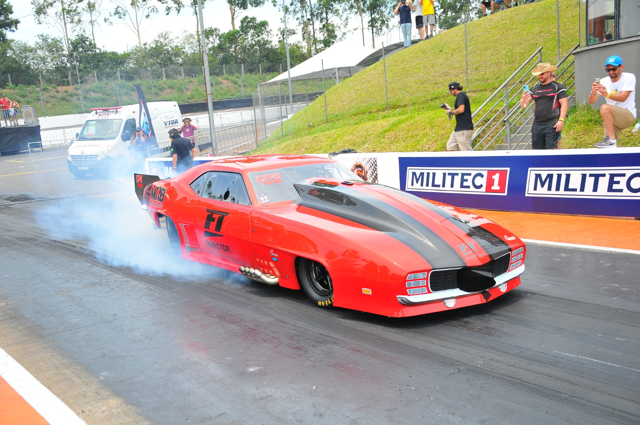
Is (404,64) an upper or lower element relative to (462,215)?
upper

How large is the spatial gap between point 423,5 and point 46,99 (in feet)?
130

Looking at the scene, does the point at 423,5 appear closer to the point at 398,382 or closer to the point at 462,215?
the point at 462,215

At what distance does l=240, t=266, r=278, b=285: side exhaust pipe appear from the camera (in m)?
5.64

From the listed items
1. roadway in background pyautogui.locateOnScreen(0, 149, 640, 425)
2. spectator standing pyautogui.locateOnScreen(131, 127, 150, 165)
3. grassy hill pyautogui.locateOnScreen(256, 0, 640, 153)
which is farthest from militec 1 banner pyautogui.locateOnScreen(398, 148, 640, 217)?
spectator standing pyautogui.locateOnScreen(131, 127, 150, 165)

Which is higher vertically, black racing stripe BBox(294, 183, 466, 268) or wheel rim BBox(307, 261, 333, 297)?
black racing stripe BBox(294, 183, 466, 268)

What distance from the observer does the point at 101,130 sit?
20562mm

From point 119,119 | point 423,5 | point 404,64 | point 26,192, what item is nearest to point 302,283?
point 26,192

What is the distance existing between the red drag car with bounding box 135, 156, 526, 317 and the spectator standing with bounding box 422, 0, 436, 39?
20.6m

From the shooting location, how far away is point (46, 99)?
51.5 m

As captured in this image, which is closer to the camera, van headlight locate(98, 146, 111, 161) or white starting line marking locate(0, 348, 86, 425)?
white starting line marking locate(0, 348, 86, 425)

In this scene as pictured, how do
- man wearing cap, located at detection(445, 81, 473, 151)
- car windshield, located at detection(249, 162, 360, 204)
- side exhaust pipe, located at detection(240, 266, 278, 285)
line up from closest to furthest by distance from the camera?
1. side exhaust pipe, located at detection(240, 266, 278, 285)
2. car windshield, located at detection(249, 162, 360, 204)
3. man wearing cap, located at detection(445, 81, 473, 151)

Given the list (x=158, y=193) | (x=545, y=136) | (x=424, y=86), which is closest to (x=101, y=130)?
(x=424, y=86)

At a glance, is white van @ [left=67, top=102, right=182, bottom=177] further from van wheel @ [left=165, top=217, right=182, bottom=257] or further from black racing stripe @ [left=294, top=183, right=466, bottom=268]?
black racing stripe @ [left=294, top=183, right=466, bottom=268]

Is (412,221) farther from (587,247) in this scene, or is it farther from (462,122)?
(462,122)
